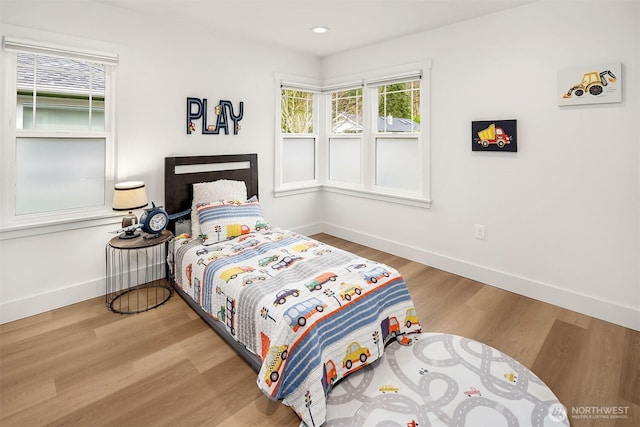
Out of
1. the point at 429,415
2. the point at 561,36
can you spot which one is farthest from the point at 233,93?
the point at 429,415

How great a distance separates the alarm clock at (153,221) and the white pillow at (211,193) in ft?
1.03

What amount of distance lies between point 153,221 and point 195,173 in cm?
86

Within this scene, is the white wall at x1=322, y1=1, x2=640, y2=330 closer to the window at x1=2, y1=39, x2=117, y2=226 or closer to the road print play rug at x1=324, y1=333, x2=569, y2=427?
the road print play rug at x1=324, y1=333, x2=569, y2=427

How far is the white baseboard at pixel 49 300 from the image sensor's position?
2619 millimetres

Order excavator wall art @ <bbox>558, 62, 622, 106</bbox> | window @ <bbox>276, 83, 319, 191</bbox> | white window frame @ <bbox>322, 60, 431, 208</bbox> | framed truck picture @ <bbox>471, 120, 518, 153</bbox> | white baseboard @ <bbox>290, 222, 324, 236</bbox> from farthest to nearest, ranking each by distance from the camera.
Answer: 1. white baseboard @ <bbox>290, 222, 324, 236</bbox>
2. window @ <bbox>276, 83, 319, 191</bbox>
3. white window frame @ <bbox>322, 60, 431, 208</bbox>
4. framed truck picture @ <bbox>471, 120, 518, 153</bbox>
5. excavator wall art @ <bbox>558, 62, 622, 106</bbox>

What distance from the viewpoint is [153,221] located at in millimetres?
2859

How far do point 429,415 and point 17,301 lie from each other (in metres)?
3.11

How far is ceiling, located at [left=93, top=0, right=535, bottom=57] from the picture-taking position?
2.86m

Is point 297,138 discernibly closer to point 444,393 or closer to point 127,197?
point 127,197

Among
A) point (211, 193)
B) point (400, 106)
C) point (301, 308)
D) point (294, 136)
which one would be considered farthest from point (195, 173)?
point (400, 106)

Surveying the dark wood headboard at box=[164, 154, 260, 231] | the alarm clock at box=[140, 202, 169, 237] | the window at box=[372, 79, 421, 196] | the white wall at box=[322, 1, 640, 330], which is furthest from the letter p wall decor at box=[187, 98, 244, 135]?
the white wall at box=[322, 1, 640, 330]

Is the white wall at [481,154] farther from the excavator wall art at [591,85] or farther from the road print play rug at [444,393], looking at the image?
the road print play rug at [444,393]

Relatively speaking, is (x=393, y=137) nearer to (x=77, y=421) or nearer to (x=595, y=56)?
(x=595, y=56)

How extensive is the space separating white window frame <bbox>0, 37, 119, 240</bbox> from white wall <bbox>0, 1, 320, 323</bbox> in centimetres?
7
